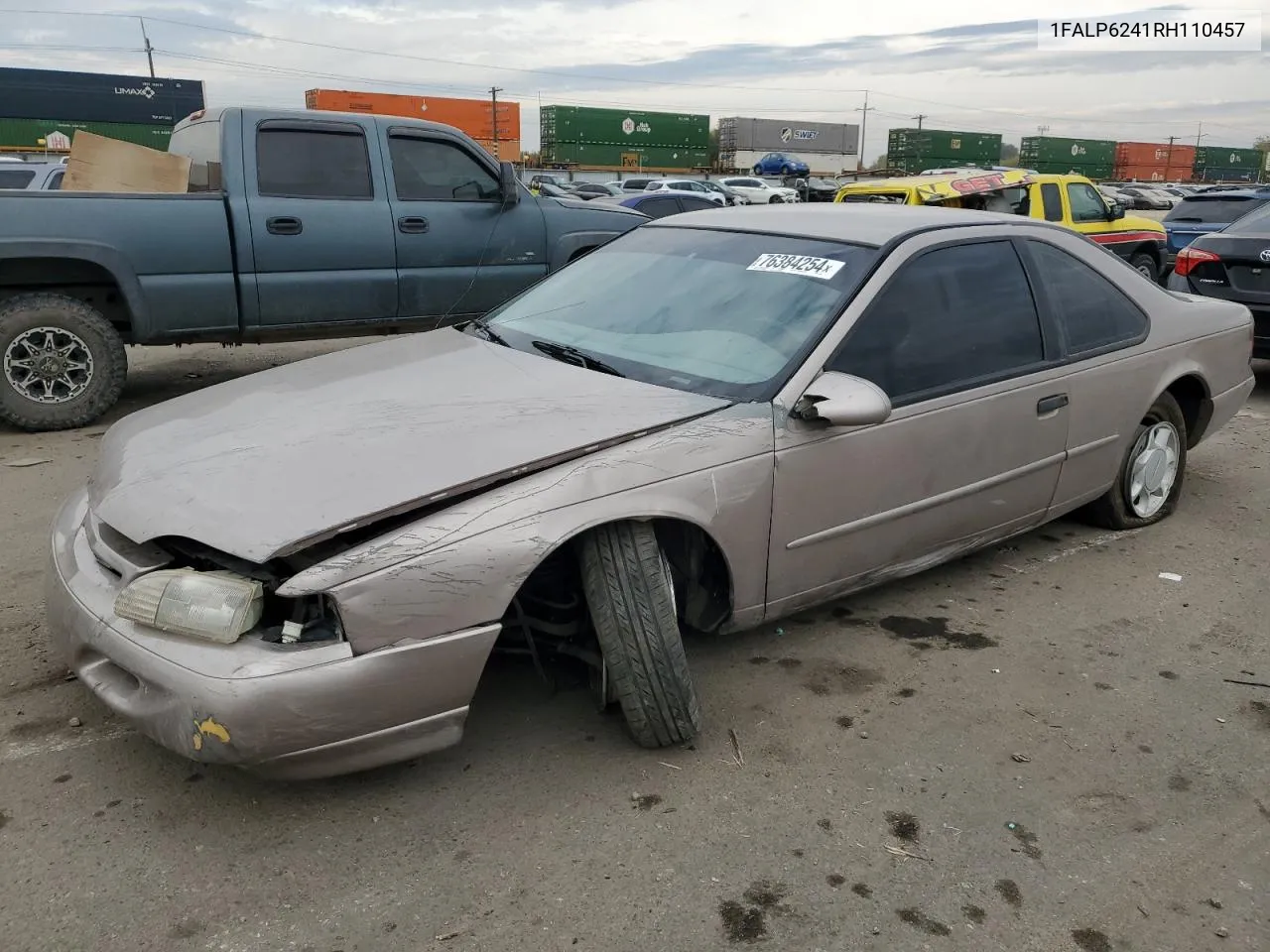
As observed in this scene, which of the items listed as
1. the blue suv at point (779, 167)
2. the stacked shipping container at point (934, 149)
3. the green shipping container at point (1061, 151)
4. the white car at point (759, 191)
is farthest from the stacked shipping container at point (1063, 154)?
the white car at point (759, 191)

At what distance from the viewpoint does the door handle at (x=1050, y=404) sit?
375cm

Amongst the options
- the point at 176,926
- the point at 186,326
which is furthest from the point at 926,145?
the point at 176,926

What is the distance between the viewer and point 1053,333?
12.7 ft

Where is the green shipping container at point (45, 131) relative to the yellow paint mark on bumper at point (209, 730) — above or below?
above

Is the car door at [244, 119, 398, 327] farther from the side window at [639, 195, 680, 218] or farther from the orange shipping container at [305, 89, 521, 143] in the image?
the orange shipping container at [305, 89, 521, 143]

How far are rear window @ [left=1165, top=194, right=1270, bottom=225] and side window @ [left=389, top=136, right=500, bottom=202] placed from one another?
33.1ft

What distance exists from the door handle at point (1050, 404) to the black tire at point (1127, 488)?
2.43 ft

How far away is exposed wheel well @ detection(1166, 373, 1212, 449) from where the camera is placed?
180 inches

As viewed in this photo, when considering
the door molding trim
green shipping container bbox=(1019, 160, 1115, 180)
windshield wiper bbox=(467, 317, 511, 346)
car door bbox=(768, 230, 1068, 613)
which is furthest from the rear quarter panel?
green shipping container bbox=(1019, 160, 1115, 180)

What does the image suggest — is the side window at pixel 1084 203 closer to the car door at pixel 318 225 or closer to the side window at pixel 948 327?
the car door at pixel 318 225

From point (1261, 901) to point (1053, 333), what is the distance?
2.17 metres

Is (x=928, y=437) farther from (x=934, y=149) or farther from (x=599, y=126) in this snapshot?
(x=934, y=149)

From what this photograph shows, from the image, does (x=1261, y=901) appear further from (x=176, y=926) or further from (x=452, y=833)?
(x=176, y=926)

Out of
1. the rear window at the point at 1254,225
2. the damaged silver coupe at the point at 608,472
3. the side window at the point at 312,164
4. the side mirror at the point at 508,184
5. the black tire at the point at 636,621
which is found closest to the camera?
the damaged silver coupe at the point at 608,472
